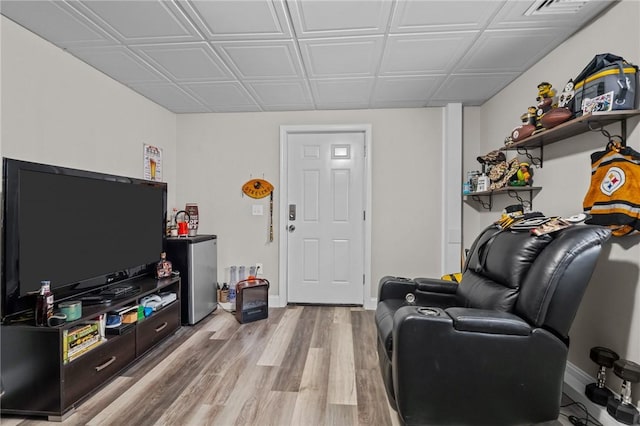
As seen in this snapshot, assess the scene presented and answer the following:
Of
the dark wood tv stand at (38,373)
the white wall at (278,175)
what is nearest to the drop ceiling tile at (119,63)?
the white wall at (278,175)

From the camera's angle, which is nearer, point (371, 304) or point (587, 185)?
point (587, 185)

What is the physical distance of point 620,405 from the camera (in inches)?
58.7

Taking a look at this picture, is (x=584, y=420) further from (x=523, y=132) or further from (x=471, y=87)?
(x=471, y=87)

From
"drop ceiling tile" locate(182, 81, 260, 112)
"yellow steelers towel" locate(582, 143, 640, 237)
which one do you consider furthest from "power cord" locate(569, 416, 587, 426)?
"drop ceiling tile" locate(182, 81, 260, 112)

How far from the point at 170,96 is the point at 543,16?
10.5 feet

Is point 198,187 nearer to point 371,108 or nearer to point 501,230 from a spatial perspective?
point 371,108

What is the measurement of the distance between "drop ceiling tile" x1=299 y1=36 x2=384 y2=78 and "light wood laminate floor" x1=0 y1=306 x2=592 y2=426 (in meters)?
2.34

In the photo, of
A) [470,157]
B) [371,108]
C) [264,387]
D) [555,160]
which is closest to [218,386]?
[264,387]

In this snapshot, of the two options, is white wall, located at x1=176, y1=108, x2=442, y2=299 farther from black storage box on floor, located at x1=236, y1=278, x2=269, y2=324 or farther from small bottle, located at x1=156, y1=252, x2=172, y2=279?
small bottle, located at x1=156, y1=252, x2=172, y2=279

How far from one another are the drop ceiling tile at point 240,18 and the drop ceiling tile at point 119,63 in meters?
0.76

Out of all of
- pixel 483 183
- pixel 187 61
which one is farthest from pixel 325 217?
pixel 187 61

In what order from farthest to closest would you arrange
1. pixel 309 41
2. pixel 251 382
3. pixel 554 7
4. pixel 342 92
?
1. pixel 342 92
2. pixel 309 41
3. pixel 251 382
4. pixel 554 7

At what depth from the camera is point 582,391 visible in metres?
1.80

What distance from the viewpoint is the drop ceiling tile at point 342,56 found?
2111mm
